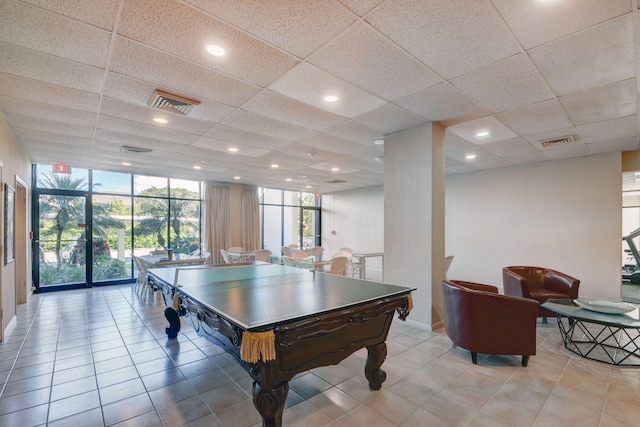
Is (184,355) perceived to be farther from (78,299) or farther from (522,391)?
(78,299)

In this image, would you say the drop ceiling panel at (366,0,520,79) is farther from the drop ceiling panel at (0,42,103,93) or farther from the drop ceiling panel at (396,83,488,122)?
the drop ceiling panel at (0,42,103,93)

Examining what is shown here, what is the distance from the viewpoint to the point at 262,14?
78.7 inches

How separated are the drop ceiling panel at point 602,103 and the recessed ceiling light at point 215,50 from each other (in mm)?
3654

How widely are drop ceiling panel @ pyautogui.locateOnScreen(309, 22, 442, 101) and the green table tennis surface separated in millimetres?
2032

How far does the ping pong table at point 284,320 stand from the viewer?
1816 millimetres

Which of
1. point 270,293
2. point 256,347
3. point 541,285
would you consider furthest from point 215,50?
point 541,285

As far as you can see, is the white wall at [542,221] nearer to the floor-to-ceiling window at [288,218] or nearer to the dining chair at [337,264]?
the dining chair at [337,264]

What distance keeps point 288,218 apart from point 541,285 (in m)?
8.23

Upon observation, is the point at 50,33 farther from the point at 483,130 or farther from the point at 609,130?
the point at 609,130

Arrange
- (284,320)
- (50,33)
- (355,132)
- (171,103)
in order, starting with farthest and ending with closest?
1. (355,132)
2. (171,103)
3. (50,33)
4. (284,320)

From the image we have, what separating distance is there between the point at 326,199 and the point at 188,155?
6.88m

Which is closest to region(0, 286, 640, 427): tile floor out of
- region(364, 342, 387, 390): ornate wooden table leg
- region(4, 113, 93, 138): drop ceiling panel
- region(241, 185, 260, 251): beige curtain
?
region(364, 342, 387, 390): ornate wooden table leg

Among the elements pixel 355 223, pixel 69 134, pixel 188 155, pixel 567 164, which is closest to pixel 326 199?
pixel 355 223

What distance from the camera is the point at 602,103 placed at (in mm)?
3441
